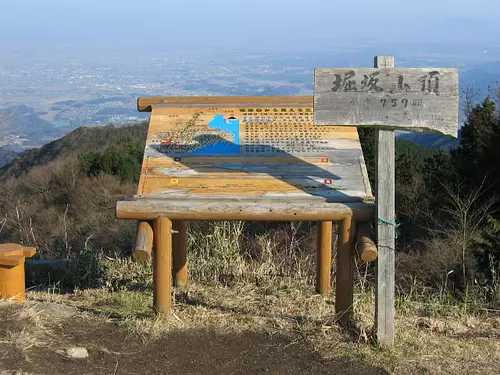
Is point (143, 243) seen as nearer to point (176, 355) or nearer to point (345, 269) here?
point (176, 355)

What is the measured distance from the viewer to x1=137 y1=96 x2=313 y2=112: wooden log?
484 cm

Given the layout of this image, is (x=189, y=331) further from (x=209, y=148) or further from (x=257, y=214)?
(x=209, y=148)

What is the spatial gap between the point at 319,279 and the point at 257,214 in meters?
1.32

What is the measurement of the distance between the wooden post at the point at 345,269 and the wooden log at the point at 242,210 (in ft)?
0.27

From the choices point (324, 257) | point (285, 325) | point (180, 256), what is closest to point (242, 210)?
point (285, 325)

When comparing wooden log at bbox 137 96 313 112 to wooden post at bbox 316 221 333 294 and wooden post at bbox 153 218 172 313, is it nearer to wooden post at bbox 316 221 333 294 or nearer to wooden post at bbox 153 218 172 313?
wooden post at bbox 316 221 333 294

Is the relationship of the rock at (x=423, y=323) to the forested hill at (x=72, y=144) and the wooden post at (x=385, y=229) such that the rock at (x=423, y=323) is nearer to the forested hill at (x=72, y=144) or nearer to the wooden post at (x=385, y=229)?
the wooden post at (x=385, y=229)

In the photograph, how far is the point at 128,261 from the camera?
5871 millimetres

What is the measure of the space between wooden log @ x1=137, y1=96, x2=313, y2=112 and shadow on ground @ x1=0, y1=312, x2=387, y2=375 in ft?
5.57

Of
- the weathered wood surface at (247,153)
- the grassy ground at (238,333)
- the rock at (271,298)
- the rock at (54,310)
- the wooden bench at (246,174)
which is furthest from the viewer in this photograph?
the rock at (271,298)

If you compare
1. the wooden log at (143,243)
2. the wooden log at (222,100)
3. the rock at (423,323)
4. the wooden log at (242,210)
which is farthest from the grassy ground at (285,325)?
the wooden log at (222,100)

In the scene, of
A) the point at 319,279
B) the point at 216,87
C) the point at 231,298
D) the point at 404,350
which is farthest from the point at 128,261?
the point at 216,87

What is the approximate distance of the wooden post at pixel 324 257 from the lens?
4906 millimetres

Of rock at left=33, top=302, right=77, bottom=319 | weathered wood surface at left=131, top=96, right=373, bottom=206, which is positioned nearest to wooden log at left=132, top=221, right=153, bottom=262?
weathered wood surface at left=131, top=96, right=373, bottom=206
